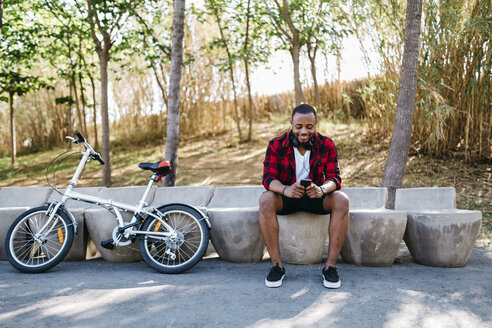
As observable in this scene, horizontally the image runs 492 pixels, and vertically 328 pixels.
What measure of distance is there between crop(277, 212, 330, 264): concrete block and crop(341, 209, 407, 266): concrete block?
225mm

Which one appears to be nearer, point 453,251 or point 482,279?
point 482,279

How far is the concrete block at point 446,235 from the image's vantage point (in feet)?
11.1

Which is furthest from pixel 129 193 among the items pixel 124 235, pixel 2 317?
pixel 2 317

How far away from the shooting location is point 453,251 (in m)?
3.40

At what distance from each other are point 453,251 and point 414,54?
217cm

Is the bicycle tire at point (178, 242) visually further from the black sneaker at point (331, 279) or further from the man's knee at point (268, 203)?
the black sneaker at point (331, 279)

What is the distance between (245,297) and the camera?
2771 mm

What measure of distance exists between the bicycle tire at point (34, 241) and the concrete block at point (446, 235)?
2.71 metres

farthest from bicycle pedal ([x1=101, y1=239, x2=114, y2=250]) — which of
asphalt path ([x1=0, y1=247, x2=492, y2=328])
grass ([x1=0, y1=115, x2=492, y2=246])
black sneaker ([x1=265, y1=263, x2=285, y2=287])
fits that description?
grass ([x1=0, y1=115, x2=492, y2=246])

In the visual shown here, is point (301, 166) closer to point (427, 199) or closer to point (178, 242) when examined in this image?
point (178, 242)

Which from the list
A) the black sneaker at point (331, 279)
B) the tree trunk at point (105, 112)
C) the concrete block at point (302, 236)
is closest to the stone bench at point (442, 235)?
the concrete block at point (302, 236)

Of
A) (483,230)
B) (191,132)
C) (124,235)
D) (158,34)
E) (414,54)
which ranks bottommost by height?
(483,230)

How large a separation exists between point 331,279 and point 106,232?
6.09 feet

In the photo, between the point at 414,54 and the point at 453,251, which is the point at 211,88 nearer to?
the point at 414,54
